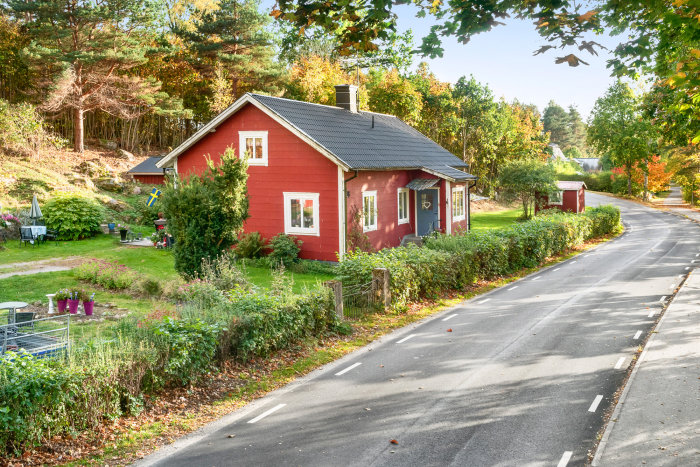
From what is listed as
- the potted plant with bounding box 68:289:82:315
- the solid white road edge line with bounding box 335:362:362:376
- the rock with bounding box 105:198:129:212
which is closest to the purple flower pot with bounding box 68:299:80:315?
the potted plant with bounding box 68:289:82:315

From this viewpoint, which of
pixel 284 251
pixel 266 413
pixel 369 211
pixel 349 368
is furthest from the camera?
pixel 369 211

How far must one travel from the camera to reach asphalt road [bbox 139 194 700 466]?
25.2ft

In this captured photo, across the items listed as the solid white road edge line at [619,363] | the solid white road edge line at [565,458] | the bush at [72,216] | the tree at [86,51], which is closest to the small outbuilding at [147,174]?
the tree at [86,51]

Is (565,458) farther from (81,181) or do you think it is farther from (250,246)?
(81,181)

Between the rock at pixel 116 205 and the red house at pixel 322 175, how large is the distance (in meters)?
9.73

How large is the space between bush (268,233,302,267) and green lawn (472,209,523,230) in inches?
795

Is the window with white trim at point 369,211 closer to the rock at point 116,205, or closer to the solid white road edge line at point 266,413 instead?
the solid white road edge line at point 266,413

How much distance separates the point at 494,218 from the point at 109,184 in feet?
98.9

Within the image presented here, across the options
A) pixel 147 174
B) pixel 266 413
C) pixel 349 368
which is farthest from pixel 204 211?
pixel 147 174

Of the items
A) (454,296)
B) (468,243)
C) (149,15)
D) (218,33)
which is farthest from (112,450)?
(218,33)

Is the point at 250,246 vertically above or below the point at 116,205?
below

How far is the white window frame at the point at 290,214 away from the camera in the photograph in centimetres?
2286

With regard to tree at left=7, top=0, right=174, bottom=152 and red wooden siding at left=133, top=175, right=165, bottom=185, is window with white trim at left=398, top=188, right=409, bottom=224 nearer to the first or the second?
red wooden siding at left=133, top=175, right=165, bottom=185

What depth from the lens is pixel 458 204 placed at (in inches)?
1156
